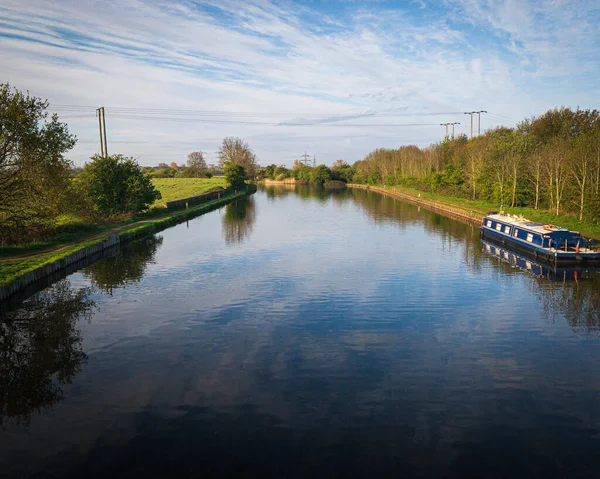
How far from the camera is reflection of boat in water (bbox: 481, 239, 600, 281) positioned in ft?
80.4

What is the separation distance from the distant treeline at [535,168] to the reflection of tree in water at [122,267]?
3214cm

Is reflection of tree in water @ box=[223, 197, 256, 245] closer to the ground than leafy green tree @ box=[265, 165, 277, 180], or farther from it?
closer to the ground

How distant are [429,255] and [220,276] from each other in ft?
46.0

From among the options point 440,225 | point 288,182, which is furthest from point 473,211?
point 288,182

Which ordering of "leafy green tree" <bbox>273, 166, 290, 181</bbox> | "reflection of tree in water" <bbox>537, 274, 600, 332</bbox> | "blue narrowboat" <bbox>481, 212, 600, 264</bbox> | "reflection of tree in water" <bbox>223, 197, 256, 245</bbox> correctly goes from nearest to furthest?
"reflection of tree in water" <bbox>537, 274, 600, 332</bbox> → "blue narrowboat" <bbox>481, 212, 600, 264</bbox> → "reflection of tree in water" <bbox>223, 197, 256, 245</bbox> → "leafy green tree" <bbox>273, 166, 290, 181</bbox>

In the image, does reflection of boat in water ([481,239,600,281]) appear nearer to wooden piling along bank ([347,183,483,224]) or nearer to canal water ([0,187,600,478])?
canal water ([0,187,600,478])

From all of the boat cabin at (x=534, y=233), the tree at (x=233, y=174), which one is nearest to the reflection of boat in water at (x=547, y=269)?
the boat cabin at (x=534, y=233)

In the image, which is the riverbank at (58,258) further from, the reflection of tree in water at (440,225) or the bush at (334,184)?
the bush at (334,184)

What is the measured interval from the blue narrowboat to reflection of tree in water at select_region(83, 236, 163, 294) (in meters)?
24.0

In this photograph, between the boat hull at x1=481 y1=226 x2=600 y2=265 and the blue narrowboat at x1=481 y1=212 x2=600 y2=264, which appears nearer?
the boat hull at x1=481 y1=226 x2=600 y2=265

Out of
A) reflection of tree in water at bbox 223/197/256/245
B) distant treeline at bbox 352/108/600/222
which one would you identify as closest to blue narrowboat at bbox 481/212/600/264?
distant treeline at bbox 352/108/600/222

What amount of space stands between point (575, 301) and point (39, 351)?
837 inches

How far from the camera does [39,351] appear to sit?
1441 centimetres

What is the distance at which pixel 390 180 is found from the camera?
356 ft
